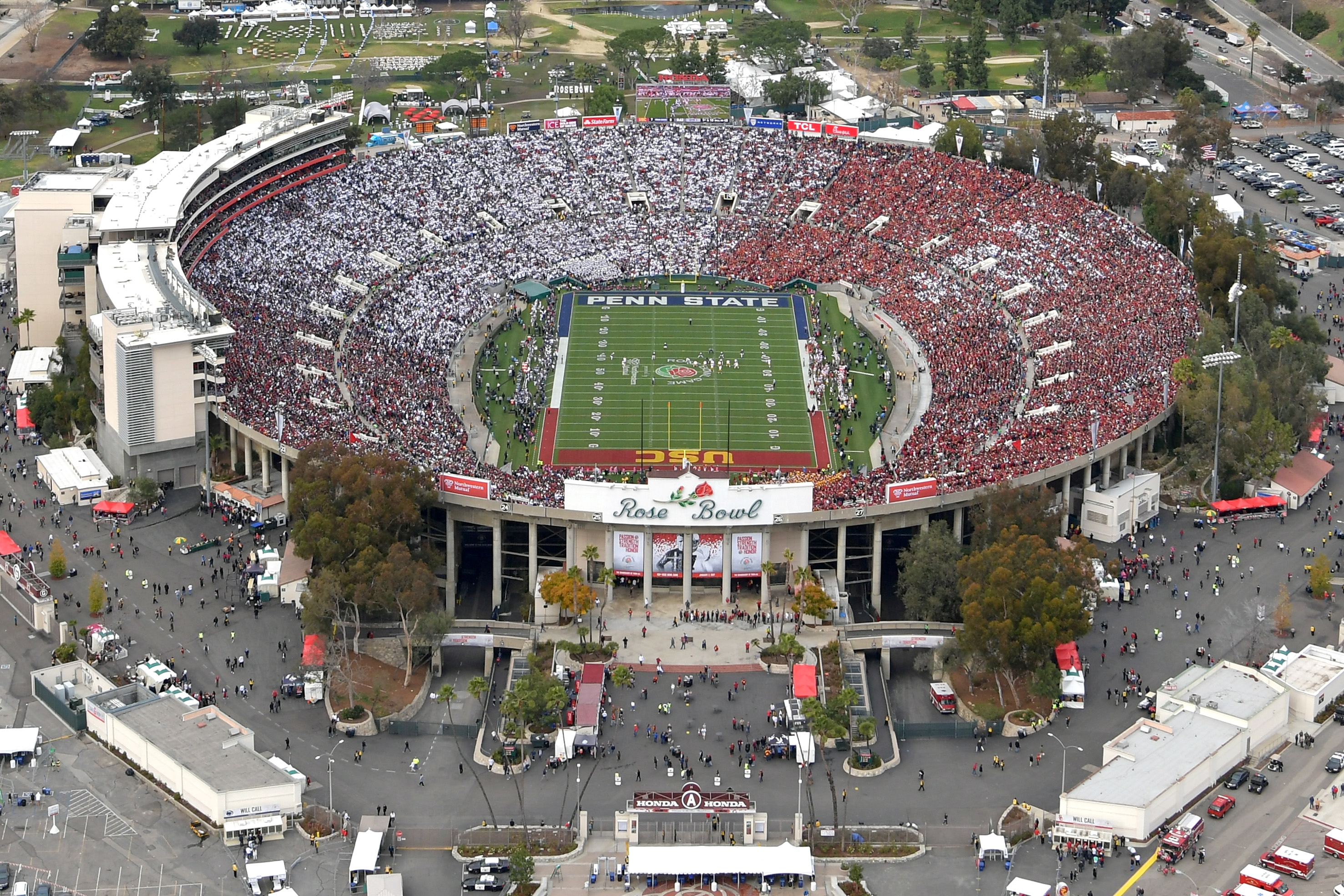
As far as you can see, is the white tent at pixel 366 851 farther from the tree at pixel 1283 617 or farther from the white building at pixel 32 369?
the white building at pixel 32 369

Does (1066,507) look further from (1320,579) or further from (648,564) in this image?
(648,564)

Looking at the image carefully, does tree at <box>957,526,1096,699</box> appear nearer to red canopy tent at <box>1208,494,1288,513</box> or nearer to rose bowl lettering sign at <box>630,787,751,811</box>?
rose bowl lettering sign at <box>630,787,751,811</box>

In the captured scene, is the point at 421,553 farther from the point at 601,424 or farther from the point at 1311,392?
the point at 1311,392

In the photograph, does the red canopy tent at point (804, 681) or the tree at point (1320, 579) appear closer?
the red canopy tent at point (804, 681)

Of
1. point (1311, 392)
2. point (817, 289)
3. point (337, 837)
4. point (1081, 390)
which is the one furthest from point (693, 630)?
point (817, 289)

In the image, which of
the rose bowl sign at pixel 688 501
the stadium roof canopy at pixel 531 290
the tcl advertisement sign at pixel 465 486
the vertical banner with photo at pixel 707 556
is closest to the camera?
the rose bowl sign at pixel 688 501

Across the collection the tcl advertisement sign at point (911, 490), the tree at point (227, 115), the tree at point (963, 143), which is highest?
the tree at point (963, 143)

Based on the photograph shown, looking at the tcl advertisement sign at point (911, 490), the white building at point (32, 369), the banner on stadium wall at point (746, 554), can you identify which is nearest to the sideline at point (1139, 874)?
the tcl advertisement sign at point (911, 490)
